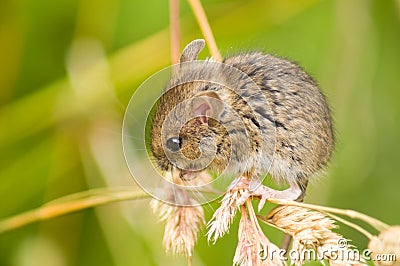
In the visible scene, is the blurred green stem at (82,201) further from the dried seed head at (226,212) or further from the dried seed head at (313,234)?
the dried seed head at (313,234)

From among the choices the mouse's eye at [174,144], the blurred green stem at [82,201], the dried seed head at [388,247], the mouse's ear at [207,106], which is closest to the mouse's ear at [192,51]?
the mouse's ear at [207,106]

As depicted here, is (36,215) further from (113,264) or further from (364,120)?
(364,120)

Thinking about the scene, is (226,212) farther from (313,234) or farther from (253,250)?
(313,234)

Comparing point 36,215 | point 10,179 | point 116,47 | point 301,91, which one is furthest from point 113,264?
point 301,91

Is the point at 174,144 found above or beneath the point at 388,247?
above

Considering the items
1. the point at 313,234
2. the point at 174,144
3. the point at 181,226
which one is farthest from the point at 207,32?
the point at 313,234

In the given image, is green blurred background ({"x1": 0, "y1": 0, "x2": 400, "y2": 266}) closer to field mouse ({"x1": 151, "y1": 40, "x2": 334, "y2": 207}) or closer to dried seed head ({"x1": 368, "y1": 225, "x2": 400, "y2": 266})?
field mouse ({"x1": 151, "y1": 40, "x2": 334, "y2": 207})

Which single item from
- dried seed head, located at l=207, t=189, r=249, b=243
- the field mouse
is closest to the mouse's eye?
the field mouse
